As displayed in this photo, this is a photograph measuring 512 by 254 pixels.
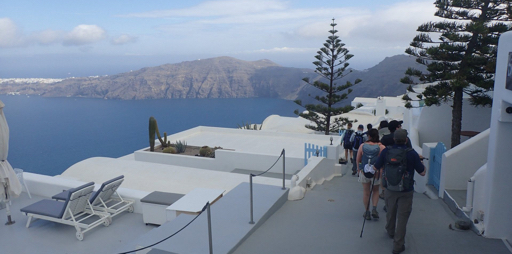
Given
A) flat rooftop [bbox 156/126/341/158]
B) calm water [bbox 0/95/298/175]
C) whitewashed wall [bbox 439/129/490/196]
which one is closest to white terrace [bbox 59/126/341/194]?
flat rooftop [bbox 156/126/341/158]

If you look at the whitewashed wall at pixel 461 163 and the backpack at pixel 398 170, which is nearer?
the backpack at pixel 398 170

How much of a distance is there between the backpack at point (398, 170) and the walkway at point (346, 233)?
0.83 m

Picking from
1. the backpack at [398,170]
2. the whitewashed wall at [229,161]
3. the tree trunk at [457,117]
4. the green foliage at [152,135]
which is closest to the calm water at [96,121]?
the green foliage at [152,135]

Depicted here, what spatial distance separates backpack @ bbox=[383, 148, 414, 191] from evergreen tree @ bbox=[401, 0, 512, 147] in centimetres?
690

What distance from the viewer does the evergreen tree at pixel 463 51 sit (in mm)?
10062

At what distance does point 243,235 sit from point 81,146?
64839 millimetres

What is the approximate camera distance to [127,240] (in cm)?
575

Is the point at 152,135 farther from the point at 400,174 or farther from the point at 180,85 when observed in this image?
the point at 180,85

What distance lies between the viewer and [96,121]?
87.8 meters

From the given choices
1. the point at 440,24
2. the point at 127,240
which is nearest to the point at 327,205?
the point at 127,240

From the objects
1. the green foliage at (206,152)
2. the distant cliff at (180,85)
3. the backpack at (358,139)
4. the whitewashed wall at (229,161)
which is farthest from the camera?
the distant cliff at (180,85)

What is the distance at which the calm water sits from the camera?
55.7 m

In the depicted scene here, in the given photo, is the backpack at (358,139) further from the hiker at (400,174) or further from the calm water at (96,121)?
the calm water at (96,121)

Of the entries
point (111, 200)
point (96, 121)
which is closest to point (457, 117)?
point (111, 200)
